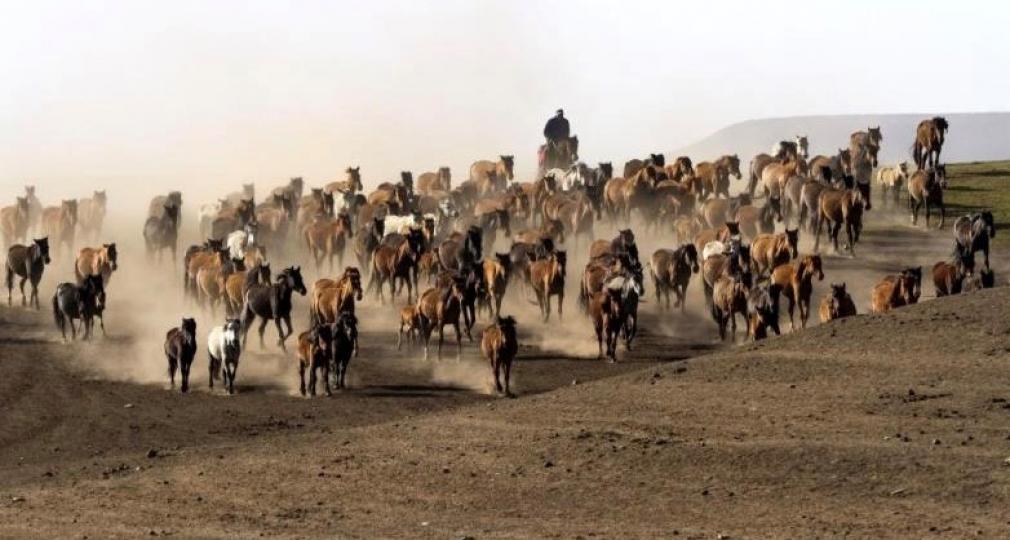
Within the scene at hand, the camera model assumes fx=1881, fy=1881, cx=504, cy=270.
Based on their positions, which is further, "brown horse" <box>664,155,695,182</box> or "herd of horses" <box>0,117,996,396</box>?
"brown horse" <box>664,155,695,182</box>

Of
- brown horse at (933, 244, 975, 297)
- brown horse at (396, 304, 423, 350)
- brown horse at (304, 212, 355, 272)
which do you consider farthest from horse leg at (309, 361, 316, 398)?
brown horse at (304, 212, 355, 272)

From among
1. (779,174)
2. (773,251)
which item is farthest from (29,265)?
(779,174)

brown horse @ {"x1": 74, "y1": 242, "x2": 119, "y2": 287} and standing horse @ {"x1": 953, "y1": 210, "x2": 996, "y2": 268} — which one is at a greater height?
standing horse @ {"x1": 953, "y1": 210, "x2": 996, "y2": 268}

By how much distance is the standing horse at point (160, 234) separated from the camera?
61750 mm

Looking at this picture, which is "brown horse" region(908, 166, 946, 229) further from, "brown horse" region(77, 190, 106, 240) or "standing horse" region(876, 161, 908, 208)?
"brown horse" region(77, 190, 106, 240)

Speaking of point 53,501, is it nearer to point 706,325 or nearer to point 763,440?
point 763,440

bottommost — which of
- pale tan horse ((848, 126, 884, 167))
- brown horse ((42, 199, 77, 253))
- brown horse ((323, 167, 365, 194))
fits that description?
brown horse ((42, 199, 77, 253))

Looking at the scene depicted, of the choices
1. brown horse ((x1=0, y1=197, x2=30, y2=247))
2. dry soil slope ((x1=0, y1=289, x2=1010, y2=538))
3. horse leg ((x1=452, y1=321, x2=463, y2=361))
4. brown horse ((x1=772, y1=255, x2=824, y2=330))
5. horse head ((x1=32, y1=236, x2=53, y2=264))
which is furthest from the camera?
brown horse ((x1=0, y1=197, x2=30, y2=247))

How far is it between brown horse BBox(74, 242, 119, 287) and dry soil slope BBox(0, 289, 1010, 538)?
20546 millimetres

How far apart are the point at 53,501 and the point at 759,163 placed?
1715 inches

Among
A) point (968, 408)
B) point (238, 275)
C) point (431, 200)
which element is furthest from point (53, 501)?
point (431, 200)

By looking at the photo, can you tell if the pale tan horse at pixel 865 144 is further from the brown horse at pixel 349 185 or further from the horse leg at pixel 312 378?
the horse leg at pixel 312 378

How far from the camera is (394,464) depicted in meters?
29.4

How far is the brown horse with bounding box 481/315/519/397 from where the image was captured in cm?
3803
